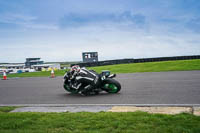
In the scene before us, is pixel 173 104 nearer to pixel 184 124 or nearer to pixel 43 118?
pixel 184 124

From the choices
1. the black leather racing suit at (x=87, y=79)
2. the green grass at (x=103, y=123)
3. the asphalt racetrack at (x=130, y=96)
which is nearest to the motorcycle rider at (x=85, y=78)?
the black leather racing suit at (x=87, y=79)

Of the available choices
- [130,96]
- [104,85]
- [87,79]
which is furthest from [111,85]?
[130,96]

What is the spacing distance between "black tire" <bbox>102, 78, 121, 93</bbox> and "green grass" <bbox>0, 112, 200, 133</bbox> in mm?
3685

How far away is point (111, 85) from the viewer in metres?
8.98

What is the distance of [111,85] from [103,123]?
14.9ft

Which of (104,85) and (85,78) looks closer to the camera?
(85,78)

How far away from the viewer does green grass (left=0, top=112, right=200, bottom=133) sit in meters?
4.03

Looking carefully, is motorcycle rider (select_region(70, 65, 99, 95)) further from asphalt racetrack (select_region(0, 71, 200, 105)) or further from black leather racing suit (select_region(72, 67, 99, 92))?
asphalt racetrack (select_region(0, 71, 200, 105))

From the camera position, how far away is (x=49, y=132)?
411cm

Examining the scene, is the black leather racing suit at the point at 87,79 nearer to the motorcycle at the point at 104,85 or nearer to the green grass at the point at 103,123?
the motorcycle at the point at 104,85

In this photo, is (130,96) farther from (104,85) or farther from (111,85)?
(104,85)

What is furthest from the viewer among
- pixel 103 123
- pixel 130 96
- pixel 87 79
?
pixel 87 79

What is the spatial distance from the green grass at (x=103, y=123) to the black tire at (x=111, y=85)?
368 cm

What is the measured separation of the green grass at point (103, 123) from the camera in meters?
4.03
